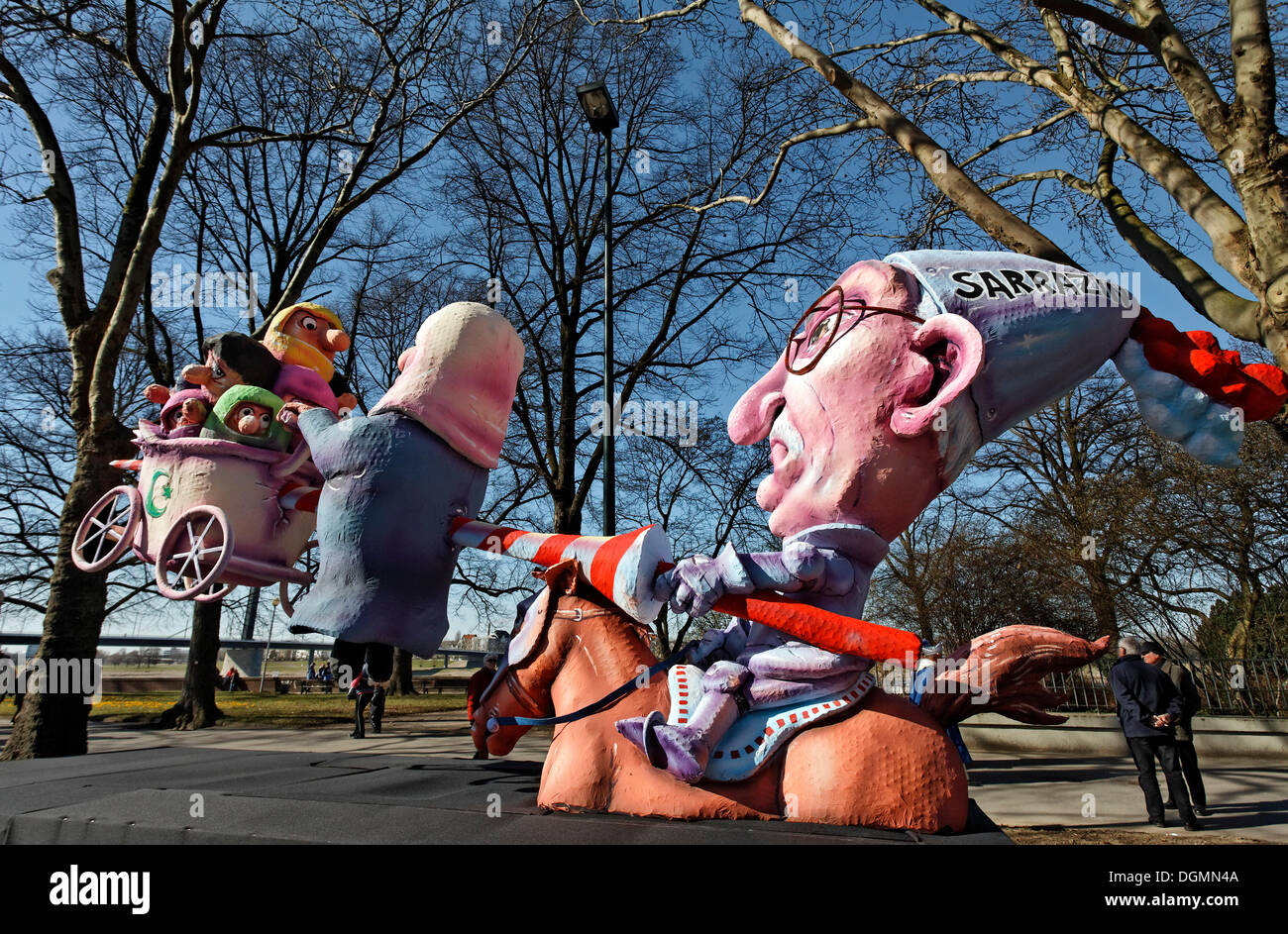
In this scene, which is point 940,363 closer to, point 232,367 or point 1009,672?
point 1009,672

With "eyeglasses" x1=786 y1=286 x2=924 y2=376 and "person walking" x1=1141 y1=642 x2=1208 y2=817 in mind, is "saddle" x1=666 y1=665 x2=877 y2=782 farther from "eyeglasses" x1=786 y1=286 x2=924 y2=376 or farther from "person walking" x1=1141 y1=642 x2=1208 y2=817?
"person walking" x1=1141 y1=642 x2=1208 y2=817

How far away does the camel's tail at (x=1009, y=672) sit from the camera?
2416 millimetres

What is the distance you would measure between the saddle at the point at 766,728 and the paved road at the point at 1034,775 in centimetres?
197

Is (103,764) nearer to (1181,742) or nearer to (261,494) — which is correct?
(261,494)

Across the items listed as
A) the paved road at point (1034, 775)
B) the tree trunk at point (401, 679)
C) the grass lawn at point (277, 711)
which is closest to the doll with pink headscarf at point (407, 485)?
the paved road at point (1034, 775)

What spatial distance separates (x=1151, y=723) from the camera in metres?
6.14

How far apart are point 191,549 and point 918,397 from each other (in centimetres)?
270

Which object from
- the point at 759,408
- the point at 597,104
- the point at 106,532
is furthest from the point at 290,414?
the point at 597,104

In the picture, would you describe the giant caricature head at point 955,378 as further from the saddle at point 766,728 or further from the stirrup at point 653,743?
the stirrup at point 653,743
